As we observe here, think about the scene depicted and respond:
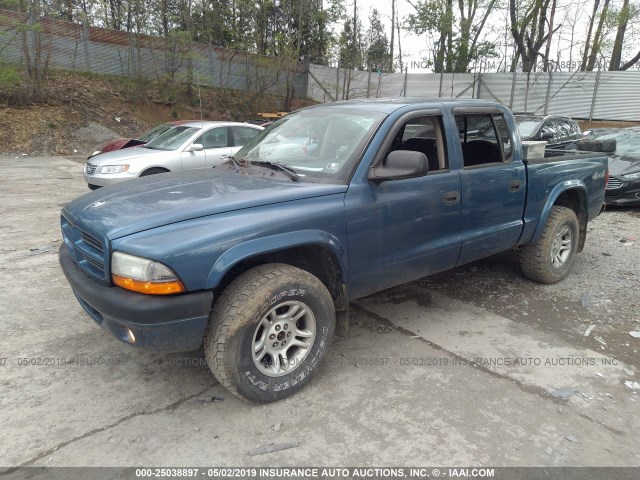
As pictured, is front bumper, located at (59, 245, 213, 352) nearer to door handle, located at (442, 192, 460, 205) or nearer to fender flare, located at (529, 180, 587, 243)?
door handle, located at (442, 192, 460, 205)

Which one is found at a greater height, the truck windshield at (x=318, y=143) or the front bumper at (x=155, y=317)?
the truck windshield at (x=318, y=143)

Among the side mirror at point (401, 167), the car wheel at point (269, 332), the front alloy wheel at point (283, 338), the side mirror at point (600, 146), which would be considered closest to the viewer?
the car wheel at point (269, 332)

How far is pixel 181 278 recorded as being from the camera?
2.42 m

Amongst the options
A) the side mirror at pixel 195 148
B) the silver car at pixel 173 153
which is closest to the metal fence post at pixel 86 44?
the silver car at pixel 173 153

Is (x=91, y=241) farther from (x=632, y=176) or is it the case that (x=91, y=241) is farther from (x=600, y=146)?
(x=632, y=176)

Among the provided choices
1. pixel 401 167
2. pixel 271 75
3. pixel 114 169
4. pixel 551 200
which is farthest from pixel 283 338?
pixel 271 75

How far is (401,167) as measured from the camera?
3041mm

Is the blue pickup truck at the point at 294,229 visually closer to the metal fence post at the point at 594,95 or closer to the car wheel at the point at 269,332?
the car wheel at the point at 269,332

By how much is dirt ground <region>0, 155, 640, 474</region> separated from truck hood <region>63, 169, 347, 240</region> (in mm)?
1084

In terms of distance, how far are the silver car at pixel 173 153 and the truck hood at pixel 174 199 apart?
4450 mm

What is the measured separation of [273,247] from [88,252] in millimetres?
1123

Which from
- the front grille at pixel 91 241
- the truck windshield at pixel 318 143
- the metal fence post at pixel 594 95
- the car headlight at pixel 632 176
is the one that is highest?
the metal fence post at pixel 594 95

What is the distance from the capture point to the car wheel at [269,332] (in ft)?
8.53

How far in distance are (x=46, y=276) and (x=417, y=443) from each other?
4.09 metres
